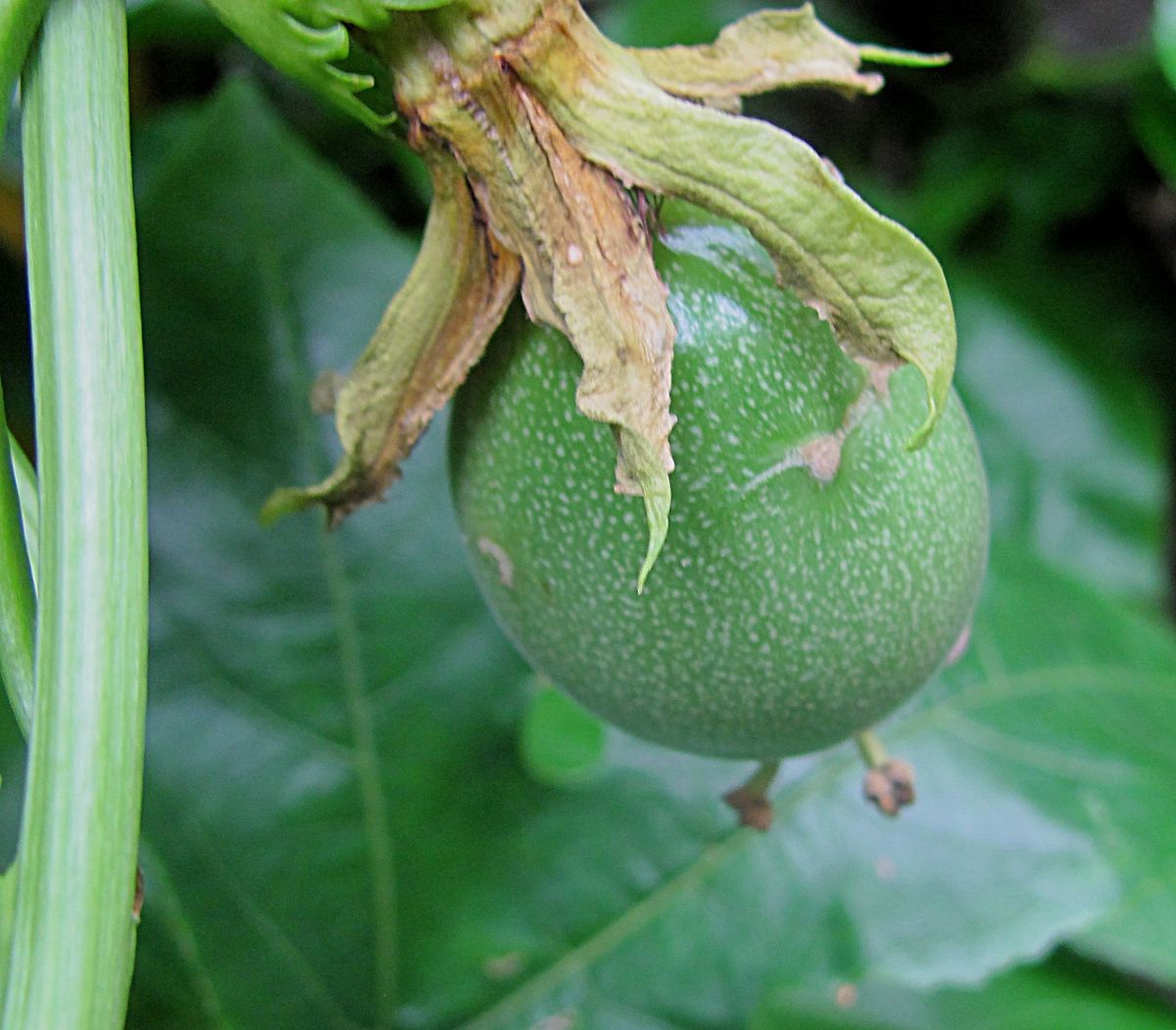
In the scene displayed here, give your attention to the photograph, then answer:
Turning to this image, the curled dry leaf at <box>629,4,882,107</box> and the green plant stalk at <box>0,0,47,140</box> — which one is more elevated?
the green plant stalk at <box>0,0,47,140</box>

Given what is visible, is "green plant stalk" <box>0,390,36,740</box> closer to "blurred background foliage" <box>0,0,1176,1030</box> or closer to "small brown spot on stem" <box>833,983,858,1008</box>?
"blurred background foliage" <box>0,0,1176,1030</box>

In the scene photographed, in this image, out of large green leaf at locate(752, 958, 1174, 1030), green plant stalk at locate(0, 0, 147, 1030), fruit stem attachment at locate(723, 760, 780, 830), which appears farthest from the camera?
large green leaf at locate(752, 958, 1174, 1030)

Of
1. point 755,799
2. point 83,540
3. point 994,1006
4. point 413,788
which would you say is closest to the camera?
point 83,540

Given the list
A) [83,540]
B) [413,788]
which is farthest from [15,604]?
[413,788]

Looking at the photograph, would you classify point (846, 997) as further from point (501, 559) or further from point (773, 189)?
point (773, 189)

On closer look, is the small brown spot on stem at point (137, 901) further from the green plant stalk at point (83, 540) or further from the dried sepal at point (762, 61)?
the dried sepal at point (762, 61)

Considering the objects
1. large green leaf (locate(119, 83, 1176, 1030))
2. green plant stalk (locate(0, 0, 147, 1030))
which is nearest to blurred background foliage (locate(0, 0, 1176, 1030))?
large green leaf (locate(119, 83, 1176, 1030))
